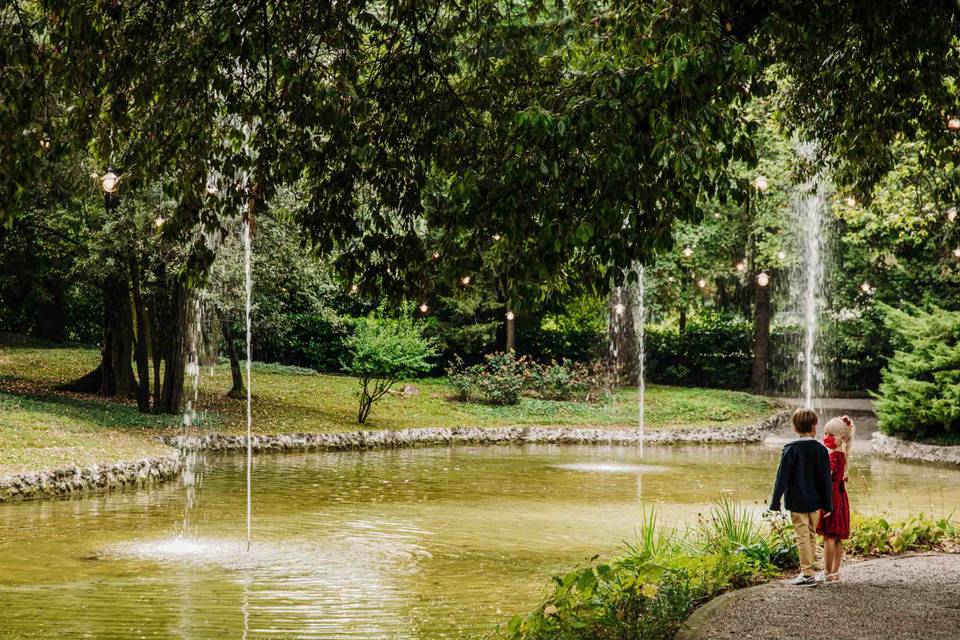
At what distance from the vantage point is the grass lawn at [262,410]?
17703 millimetres

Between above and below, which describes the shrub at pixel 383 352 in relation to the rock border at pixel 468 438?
above

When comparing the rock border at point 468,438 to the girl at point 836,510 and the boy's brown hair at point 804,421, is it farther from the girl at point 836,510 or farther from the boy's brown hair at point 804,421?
the boy's brown hair at point 804,421

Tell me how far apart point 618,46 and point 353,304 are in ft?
97.6

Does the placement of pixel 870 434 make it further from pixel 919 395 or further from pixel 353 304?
pixel 353 304

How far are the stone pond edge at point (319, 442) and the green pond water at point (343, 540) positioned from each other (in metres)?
0.55

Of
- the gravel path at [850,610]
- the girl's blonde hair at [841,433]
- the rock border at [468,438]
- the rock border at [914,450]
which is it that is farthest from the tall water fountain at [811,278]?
the gravel path at [850,610]

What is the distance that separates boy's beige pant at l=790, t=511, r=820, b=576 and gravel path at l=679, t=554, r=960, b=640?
0.79 feet

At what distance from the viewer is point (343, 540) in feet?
38.0

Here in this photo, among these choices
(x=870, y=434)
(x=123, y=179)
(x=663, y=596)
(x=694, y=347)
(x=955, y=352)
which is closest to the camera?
(x=663, y=596)

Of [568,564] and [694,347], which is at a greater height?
[694,347]

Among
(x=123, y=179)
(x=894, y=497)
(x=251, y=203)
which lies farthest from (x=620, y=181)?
(x=894, y=497)

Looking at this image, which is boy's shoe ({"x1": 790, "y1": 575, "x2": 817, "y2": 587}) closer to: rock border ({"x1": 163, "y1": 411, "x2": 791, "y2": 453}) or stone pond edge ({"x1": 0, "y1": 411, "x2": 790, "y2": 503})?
stone pond edge ({"x1": 0, "y1": 411, "x2": 790, "y2": 503})

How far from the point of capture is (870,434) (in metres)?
26.9

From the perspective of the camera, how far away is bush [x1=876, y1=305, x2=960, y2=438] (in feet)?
70.7
